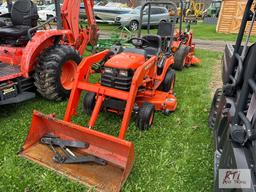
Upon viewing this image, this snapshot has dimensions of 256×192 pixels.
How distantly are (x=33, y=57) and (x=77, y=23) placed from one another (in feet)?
5.33

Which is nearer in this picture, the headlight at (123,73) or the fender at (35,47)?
the headlight at (123,73)

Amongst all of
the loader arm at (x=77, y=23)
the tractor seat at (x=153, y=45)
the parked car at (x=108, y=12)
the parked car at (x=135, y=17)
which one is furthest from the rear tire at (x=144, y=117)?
the parked car at (x=108, y=12)

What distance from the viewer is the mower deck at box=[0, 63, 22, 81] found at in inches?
156

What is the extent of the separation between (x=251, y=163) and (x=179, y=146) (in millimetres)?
1771

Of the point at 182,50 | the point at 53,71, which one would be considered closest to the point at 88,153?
the point at 53,71

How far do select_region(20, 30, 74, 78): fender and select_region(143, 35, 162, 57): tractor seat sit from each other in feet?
5.00

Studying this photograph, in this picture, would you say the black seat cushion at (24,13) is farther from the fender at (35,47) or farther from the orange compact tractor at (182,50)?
the orange compact tractor at (182,50)

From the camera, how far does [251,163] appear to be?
6.11ft

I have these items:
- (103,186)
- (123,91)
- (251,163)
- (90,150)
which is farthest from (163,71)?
(251,163)

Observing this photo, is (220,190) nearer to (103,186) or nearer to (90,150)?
(103,186)

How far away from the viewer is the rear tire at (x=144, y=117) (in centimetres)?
384

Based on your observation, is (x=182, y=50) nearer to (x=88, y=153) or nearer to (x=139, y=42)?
(x=139, y=42)

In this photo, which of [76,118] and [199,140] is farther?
[76,118]

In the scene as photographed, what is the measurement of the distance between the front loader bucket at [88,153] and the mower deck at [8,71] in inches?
42.3
